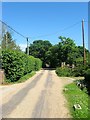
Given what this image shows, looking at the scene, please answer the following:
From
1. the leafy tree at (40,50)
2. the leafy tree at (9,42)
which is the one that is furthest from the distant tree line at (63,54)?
Result: the leafy tree at (9,42)

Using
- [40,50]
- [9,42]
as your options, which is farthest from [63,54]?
[40,50]

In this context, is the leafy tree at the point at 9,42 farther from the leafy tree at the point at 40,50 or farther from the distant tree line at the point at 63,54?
the leafy tree at the point at 40,50

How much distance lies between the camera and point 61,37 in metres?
79.8

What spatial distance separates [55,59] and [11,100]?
67.4 m

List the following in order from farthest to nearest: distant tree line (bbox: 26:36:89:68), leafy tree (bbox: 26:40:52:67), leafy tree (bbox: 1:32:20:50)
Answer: leafy tree (bbox: 26:40:52:67) → distant tree line (bbox: 26:36:89:68) → leafy tree (bbox: 1:32:20:50)

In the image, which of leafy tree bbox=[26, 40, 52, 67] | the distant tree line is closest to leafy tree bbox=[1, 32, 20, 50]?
the distant tree line

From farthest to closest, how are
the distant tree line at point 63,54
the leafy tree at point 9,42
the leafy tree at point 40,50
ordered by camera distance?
the leafy tree at point 40,50, the distant tree line at point 63,54, the leafy tree at point 9,42

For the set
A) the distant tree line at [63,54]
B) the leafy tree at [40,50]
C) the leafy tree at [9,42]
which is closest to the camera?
the leafy tree at [9,42]

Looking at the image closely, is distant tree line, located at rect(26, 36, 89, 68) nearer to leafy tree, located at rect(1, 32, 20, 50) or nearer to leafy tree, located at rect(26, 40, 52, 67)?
leafy tree, located at rect(26, 40, 52, 67)

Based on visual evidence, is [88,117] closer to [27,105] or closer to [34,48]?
[27,105]

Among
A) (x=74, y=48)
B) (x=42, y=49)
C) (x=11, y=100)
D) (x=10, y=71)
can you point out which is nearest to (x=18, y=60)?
(x=10, y=71)

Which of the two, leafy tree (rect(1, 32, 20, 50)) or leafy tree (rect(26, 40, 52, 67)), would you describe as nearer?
leafy tree (rect(1, 32, 20, 50))

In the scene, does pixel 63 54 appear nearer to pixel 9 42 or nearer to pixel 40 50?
pixel 9 42

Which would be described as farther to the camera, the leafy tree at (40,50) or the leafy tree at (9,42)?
the leafy tree at (40,50)
